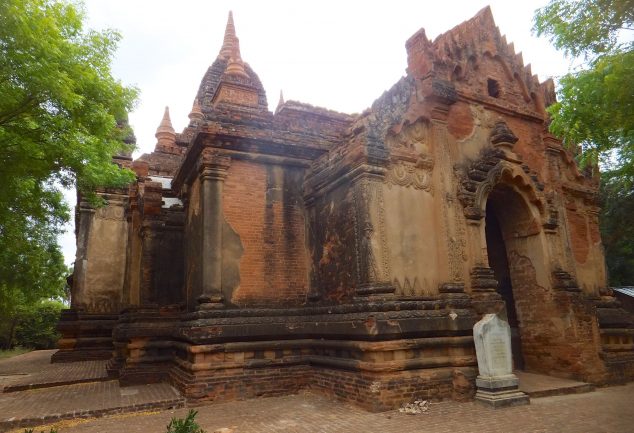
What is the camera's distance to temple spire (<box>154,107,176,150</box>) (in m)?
21.5

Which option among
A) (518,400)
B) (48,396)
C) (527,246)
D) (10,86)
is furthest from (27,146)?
(527,246)

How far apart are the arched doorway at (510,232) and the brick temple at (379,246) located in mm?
41

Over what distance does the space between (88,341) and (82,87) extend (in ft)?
34.3

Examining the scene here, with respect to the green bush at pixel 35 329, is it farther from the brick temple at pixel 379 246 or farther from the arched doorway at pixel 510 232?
the arched doorway at pixel 510 232

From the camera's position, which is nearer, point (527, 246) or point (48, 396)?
point (48, 396)

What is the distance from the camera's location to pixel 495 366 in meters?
8.36

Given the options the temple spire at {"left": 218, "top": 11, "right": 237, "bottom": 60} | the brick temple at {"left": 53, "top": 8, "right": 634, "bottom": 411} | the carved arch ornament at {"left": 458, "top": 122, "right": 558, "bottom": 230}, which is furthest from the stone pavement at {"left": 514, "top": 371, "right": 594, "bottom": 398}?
the temple spire at {"left": 218, "top": 11, "right": 237, "bottom": 60}

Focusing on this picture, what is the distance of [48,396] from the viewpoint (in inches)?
382

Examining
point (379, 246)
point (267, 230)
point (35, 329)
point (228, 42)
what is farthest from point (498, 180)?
point (35, 329)

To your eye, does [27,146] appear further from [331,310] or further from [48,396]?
[331,310]

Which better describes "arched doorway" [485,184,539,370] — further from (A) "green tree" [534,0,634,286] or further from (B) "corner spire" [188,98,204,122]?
(B) "corner spire" [188,98,204,122]

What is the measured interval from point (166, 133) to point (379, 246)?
Answer: 16.3 metres

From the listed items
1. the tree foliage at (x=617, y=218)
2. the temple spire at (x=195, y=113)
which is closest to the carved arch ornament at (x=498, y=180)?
the tree foliage at (x=617, y=218)

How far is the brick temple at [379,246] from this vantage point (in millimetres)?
8773
